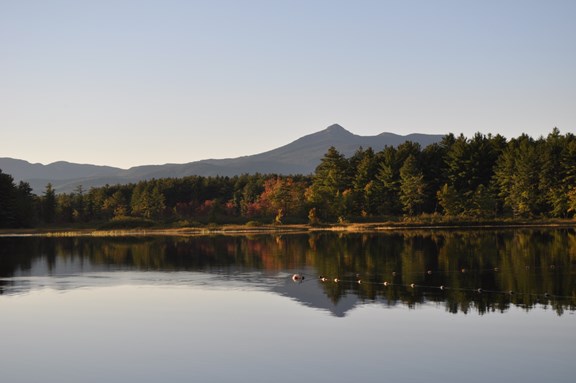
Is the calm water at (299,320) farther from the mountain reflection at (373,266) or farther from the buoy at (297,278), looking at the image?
the buoy at (297,278)

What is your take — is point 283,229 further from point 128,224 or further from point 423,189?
point 128,224

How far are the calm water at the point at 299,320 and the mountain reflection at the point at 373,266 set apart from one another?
171mm

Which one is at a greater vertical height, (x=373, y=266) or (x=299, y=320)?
(x=373, y=266)

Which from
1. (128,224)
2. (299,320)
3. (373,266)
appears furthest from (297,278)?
(128,224)

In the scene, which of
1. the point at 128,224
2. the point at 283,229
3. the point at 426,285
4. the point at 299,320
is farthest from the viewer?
the point at 128,224

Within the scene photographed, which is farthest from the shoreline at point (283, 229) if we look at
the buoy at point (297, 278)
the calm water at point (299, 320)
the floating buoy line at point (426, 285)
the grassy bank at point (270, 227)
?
the buoy at point (297, 278)

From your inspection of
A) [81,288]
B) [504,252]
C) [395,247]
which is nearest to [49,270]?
[81,288]

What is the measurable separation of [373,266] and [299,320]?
Answer: 2188 centimetres

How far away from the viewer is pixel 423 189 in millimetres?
125188

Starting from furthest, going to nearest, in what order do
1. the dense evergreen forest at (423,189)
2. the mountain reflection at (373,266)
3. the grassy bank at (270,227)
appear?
the dense evergreen forest at (423,189)
the grassy bank at (270,227)
the mountain reflection at (373,266)

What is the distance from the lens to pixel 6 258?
7062 centimetres

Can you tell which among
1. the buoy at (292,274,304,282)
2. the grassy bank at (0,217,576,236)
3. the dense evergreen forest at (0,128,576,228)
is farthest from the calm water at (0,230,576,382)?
the dense evergreen forest at (0,128,576,228)

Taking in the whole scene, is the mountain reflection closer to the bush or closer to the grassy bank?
the grassy bank

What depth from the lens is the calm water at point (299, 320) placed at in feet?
77.5
